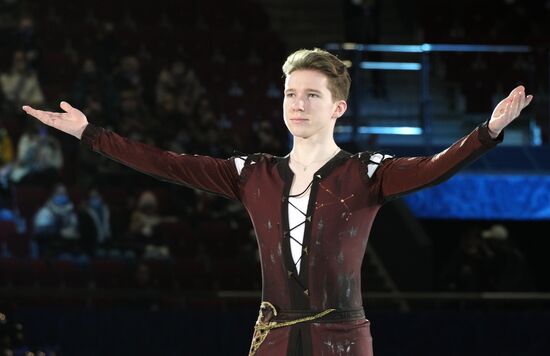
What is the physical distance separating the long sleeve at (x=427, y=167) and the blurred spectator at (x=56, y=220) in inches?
273

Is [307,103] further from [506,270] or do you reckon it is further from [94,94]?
[94,94]

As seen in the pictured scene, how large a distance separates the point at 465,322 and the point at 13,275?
12.7 feet

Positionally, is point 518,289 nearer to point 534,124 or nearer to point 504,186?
point 504,186

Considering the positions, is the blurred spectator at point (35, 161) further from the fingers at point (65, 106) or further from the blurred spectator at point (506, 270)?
the fingers at point (65, 106)

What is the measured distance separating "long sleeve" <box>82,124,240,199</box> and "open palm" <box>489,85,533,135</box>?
96 cm

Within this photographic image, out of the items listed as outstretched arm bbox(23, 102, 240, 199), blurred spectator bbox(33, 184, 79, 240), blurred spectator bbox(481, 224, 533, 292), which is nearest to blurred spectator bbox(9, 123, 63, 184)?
blurred spectator bbox(33, 184, 79, 240)

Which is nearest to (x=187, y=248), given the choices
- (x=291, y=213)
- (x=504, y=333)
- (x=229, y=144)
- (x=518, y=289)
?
(x=229, y=144)

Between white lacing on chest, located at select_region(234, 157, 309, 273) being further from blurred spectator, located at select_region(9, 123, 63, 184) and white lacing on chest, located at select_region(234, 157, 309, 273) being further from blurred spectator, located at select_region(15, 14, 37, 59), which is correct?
blurred spectator, located at select_region(15, 14, 37, 59)

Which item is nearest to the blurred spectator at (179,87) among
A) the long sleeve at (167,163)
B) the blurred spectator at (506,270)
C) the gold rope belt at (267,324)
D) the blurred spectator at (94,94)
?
the blurred spectator at (94,94)

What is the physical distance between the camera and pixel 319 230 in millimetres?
3926

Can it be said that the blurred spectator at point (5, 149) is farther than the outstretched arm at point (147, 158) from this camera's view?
Yes

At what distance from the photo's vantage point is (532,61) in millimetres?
12648

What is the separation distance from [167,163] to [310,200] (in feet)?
1.66

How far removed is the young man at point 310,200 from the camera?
389 cm
